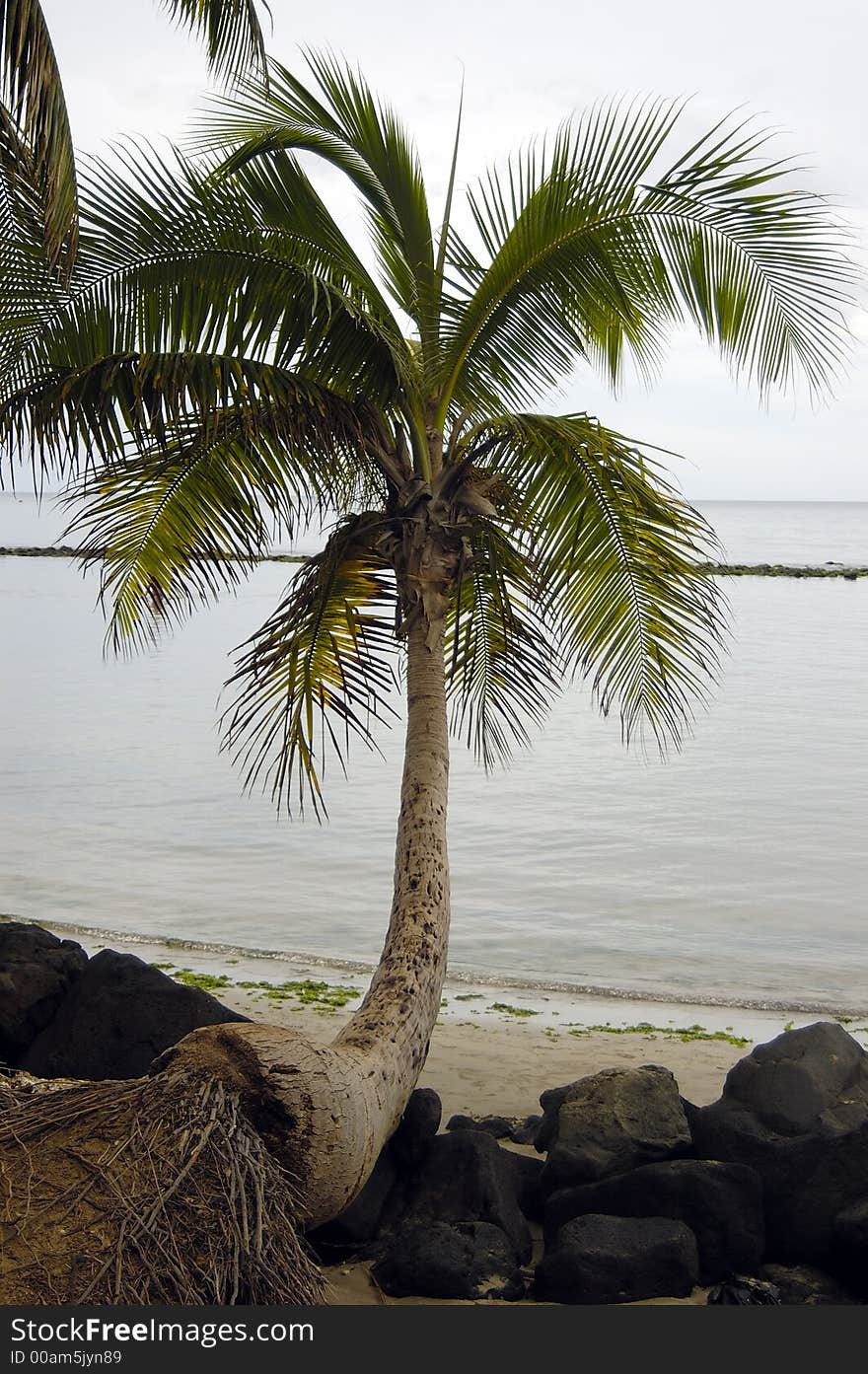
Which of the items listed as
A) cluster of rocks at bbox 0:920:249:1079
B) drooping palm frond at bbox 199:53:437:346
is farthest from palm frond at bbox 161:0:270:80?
cluster of rocks at bbox 0:920:249:1079

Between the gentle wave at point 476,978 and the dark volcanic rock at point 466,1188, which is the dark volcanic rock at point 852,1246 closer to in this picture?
the dark volcanic rock at point 466,1188

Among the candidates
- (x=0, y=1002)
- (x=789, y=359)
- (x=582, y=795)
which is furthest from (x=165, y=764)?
(x=789, y=359)

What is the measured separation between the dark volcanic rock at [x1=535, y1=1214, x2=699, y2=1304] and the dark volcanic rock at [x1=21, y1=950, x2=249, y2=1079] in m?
2.21

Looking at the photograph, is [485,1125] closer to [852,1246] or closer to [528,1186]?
[528,1186]

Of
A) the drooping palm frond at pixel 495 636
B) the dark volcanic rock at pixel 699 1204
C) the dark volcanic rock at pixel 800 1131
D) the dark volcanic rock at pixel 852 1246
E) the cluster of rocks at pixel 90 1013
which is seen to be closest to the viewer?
the dark volcanic rock at pixel 852 1246

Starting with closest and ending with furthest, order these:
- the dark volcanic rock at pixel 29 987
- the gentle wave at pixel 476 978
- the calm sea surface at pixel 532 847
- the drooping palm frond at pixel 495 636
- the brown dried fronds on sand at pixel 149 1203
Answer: the brown dried fronds on sand at pixel 149 1203 → the dark volcanic rock at pixel 29 987 → the drooping palm frond at pixel 495 636 → the gentle wave at pixel 476 978 → the calm sea surface at pixel 532 847

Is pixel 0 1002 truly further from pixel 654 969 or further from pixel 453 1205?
pixel 654 969

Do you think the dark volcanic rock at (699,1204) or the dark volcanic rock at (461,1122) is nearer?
the dark volcanic rock at (699,1204)

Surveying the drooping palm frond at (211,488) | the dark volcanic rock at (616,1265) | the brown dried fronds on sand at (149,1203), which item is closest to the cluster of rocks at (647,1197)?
the dark volcanic rock at (616,1265)

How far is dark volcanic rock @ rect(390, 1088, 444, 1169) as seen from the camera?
608 centimetres

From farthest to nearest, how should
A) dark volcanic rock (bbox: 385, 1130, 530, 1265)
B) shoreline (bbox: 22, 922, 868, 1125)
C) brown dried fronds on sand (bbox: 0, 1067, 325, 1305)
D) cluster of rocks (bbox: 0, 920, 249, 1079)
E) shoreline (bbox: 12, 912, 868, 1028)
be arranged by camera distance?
shoreline (bbox: 12, 912, 868, 1028) → shoreline (bbox: 22, 922, 868, 1125) → cluster of rocks (bbox: 0, 920, 249, 1079) → dark volcanic rock (bbox: 385, 1130, 530, 1265) → brown dried fronds on sand (bbox: 0, 1067, 325, 1305)

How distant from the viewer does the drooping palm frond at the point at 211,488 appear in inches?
260

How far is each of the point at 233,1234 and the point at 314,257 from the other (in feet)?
17.6

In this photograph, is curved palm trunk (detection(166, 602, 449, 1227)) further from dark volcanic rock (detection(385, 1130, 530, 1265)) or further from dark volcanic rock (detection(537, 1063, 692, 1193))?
dark volcanic rock (detection(537, 1063, 692, 1193))
